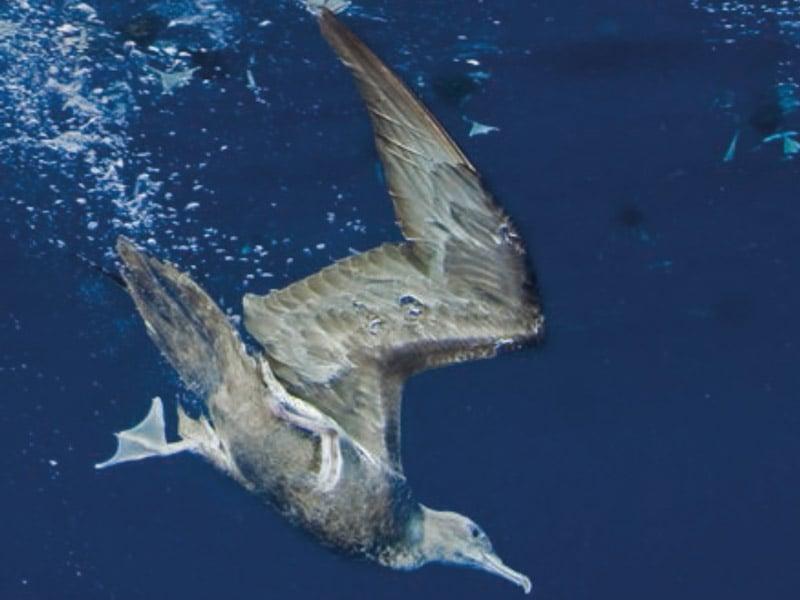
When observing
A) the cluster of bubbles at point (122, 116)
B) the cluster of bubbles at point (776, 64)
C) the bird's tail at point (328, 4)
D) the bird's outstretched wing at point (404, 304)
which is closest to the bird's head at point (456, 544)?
the bird's outstretched wing at point (404, 304)

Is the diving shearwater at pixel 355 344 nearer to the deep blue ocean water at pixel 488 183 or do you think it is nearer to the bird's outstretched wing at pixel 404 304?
A: the bird's outstretched wing at pixel 404 304

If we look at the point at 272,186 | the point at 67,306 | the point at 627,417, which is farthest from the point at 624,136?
the point at 627,417

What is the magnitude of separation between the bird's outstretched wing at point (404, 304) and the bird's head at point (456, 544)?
63cm

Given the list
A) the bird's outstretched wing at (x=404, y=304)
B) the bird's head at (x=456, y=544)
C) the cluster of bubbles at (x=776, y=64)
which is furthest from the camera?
the cluster of bubbles at (x=776, y=64)

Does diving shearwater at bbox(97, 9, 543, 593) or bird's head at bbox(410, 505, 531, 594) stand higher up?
diving shearwater at bbox(97, 9, 543, 593)

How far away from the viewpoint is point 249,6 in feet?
34.0

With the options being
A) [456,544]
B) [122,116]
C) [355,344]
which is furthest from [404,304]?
[122,116]

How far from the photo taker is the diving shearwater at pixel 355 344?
4.72m

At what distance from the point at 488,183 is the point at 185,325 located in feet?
5.27

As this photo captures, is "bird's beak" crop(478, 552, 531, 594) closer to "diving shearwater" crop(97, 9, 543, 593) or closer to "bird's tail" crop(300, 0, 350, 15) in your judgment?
"diving shearwater" crop(97, 9, 543, 593)

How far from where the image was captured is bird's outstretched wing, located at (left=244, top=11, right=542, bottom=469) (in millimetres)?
4699

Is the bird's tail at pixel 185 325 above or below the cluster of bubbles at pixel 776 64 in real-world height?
above

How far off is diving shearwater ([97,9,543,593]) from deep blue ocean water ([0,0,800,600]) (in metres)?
0.32

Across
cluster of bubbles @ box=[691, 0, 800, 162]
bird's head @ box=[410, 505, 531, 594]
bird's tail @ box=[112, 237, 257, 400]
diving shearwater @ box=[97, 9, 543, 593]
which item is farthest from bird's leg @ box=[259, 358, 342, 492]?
cluster of bubbles @ box=[691, 0, 800, 162]
